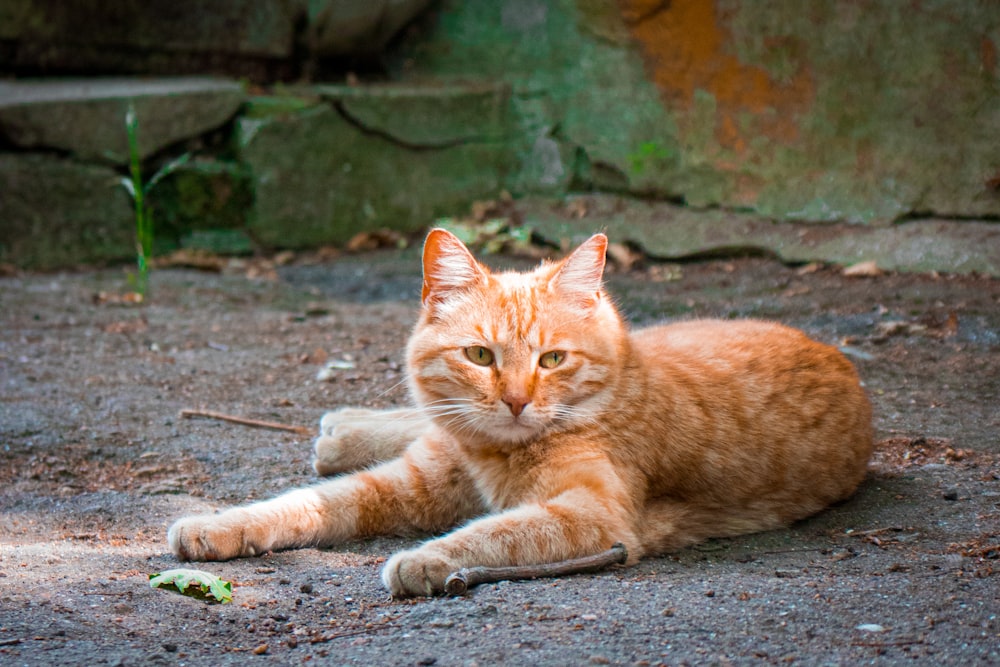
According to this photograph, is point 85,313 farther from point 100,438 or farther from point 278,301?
point 100,438

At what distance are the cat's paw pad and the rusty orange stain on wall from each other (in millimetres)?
4595

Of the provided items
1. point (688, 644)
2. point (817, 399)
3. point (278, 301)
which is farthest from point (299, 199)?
point (688, 644)

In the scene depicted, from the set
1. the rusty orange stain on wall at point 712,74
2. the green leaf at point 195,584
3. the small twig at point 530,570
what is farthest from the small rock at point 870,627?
the rusty orange stain on wall at point 712,74

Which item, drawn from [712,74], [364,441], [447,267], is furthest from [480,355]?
[712,74]

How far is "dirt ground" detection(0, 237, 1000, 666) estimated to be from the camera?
216cm

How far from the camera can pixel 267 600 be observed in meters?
2.49

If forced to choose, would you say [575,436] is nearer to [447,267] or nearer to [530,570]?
[530,570]

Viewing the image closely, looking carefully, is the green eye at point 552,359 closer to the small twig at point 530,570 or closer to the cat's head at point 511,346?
the cat's head at point 511,346

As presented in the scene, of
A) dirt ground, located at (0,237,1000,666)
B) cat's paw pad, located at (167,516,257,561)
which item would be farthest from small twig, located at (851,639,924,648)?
cat's paw pad, located at (167,516,257,561)

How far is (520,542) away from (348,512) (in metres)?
0.66

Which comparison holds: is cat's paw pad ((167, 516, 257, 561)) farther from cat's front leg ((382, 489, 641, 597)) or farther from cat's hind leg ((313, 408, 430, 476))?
cat's hind leg ((313, 408, 430, 476))

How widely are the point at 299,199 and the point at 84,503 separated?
4.32 metres

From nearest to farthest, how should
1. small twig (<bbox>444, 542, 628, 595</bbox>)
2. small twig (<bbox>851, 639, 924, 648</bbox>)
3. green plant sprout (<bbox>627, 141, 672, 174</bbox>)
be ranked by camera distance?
small twig (<bbox>851, 639, 924, 648</bbox>)
small twig (<bbox>444, 542, 628, 595</bbox>)
green plant sprout (<bbox>627, 141, 672, 174</bbox>)

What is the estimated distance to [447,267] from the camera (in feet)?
10.2
